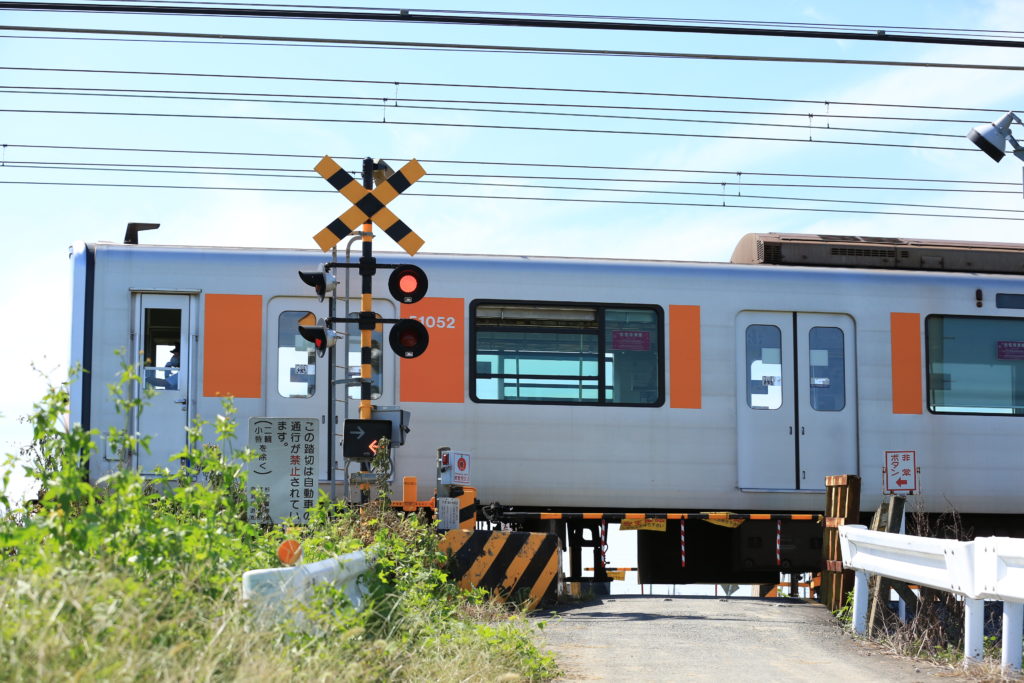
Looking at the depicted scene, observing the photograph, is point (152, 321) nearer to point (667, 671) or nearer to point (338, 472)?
point (338, 472)

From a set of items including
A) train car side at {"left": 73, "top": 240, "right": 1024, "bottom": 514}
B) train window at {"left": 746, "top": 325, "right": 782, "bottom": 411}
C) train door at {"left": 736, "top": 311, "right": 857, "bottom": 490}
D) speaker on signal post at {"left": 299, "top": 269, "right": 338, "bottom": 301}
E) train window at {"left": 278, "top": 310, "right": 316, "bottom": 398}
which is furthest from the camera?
train window at {"left": 746, "top": 325, "right": 782, "bottom": 411}

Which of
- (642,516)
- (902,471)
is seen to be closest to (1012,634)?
(902,471)

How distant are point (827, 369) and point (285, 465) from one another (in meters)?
6.22

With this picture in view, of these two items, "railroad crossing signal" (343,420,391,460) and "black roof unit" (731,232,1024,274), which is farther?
"black roof unit" (731,232,1024,274)

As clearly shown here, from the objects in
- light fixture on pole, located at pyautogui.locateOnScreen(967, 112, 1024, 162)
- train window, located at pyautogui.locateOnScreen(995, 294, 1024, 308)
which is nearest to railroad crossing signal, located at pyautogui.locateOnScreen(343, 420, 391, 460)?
train window, located at pyautogui.locateOnScreen(995, 294, 1024, 308)

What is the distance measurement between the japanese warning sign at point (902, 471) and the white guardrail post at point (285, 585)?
25.8 ft

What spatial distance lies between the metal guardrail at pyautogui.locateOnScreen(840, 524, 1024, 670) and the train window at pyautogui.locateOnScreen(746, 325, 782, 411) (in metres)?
4.27

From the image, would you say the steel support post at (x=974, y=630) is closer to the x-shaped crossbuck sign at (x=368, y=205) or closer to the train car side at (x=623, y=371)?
the train car side at (x=623, y=371)

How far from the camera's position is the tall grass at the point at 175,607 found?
4406 millimetres

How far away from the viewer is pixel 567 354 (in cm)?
1268

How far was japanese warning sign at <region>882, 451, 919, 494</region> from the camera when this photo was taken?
1242 centimetres

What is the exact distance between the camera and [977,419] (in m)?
13.2

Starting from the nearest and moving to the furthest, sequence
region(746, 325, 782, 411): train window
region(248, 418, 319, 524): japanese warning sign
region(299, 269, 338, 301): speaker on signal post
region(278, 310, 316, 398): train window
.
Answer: region(248, 418, 319, 524): japanese warning sign, region(299, 269, 338, 301): speaker on signal post, region(278, 310, 316, 398): train window, region(746, 325, 782, 411): train window

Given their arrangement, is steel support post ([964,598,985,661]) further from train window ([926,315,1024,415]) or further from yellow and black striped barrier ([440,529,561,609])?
train window ([926,315,1024,415])
